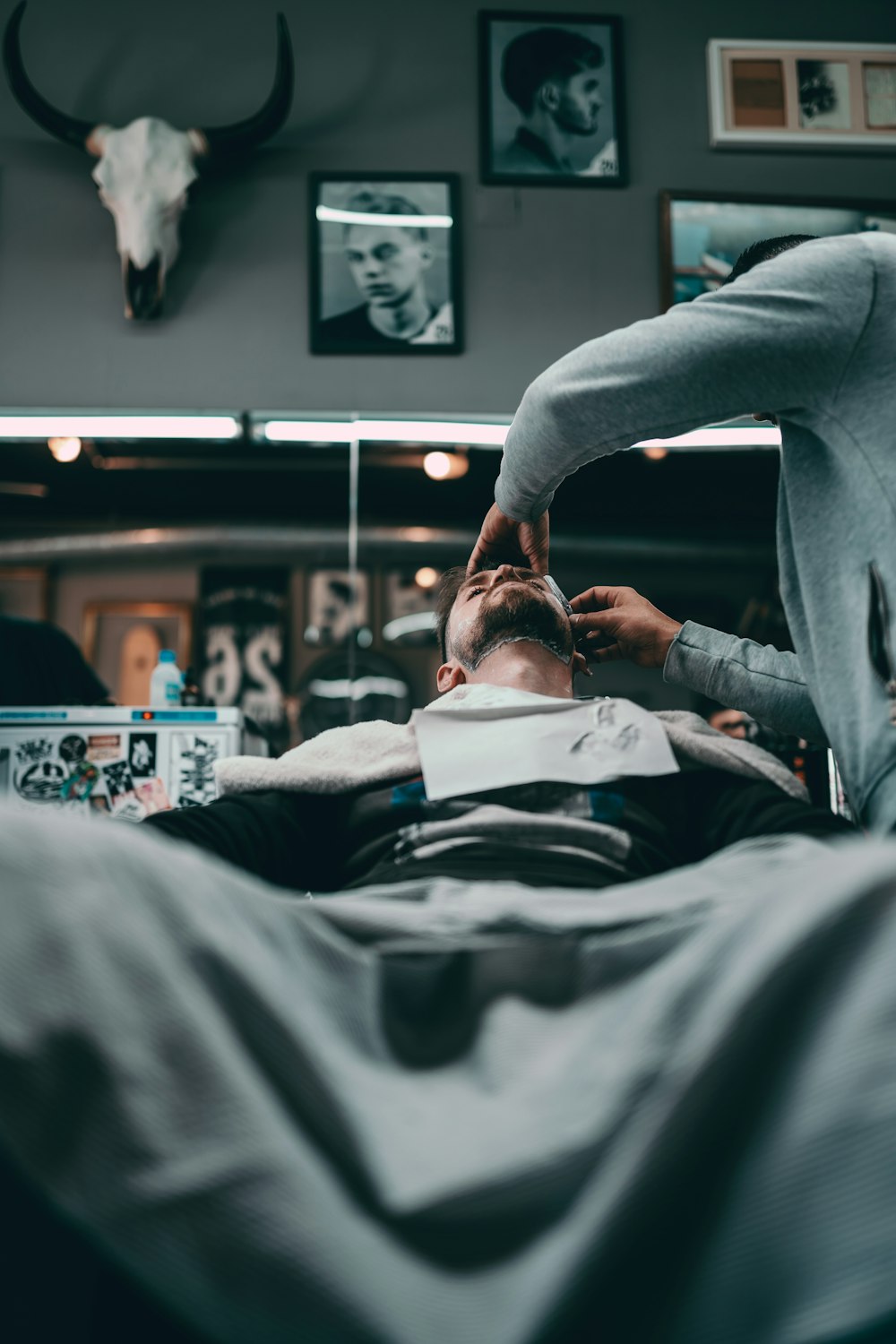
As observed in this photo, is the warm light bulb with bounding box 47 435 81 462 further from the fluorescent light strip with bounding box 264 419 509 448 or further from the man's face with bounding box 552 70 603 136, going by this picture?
the man's face with bounding box 552 70 603 136

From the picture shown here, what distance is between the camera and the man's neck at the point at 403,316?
3.71m

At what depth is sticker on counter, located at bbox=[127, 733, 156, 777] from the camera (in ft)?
10.1

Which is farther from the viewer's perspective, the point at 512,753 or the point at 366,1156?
the point at 512,753

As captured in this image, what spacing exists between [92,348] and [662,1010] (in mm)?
3533

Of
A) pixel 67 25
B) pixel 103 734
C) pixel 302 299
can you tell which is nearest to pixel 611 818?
pixel 103 734

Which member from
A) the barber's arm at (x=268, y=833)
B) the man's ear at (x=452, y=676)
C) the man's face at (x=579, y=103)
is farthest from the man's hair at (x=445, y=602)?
the man's face at (x=579, y=103)

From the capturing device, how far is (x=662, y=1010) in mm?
682

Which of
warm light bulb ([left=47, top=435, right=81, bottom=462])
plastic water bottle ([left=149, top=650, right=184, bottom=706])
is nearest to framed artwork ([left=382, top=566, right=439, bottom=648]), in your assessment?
plastic water bottle ([left=149, top=650, right=184, bottom=706])

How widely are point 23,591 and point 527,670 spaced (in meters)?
2.27

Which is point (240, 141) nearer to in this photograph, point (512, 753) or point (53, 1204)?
A: point (512, 753)

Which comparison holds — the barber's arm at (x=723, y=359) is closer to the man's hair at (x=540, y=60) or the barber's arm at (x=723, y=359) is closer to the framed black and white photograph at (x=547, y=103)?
the framed black and white photograph at (x=547, y=103)

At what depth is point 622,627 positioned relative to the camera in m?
1.85

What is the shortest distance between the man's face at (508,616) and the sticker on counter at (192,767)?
1.27m

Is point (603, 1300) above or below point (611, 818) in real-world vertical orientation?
below
